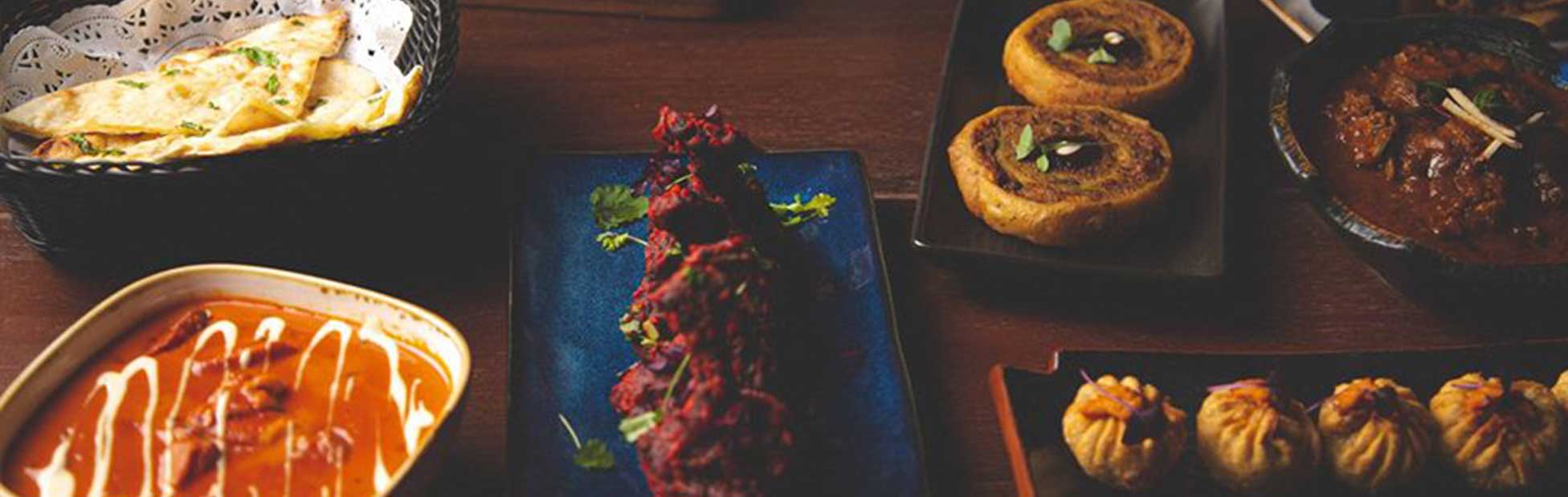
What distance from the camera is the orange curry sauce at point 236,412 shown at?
1776 mm

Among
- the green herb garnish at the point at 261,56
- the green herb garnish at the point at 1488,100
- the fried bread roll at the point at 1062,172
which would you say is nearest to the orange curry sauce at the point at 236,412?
the green herb garnish at the point at 261,56

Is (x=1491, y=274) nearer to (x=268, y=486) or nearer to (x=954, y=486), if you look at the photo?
(x=954, y=486)

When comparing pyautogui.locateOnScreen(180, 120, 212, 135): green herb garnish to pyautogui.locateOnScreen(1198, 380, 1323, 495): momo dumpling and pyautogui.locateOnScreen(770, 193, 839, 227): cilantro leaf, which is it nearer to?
pyautogui.locateOnScreen(770, 193, 839, 227): cilantro leaf

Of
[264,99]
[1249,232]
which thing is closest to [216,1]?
[264,99]

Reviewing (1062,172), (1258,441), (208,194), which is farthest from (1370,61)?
(208,194)

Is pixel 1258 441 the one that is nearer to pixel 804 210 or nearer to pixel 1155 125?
pixel 804 210

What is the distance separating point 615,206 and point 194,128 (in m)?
0.74

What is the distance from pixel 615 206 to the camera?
2.47 m

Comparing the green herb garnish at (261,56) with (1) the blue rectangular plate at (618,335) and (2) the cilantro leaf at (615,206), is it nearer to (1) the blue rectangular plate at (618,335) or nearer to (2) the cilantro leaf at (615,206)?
(1) the blue rectangular plate at (618,335)

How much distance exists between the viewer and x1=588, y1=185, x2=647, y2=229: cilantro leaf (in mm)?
2451

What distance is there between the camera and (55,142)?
2.33 meters

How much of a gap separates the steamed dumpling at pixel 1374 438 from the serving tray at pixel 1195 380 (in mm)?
53

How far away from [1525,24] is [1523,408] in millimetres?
1100

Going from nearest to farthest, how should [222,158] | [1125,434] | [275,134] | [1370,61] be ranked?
[1125,434] < [222,158] < [275,134] < [1370,61]
